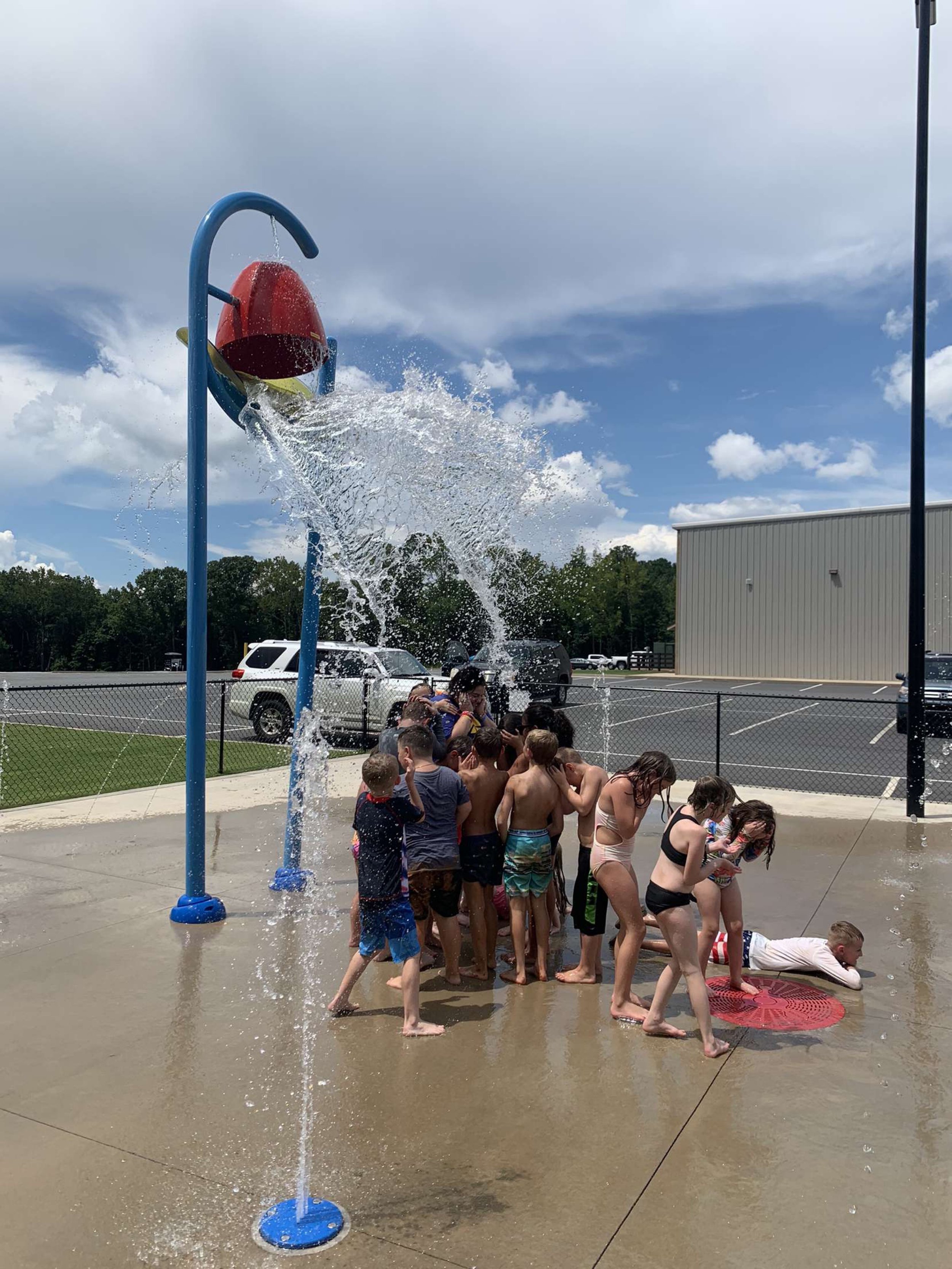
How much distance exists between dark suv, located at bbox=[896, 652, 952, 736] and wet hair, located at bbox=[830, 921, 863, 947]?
6.09 m

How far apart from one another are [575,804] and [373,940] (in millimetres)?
1302

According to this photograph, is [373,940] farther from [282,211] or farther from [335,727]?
[335,727]

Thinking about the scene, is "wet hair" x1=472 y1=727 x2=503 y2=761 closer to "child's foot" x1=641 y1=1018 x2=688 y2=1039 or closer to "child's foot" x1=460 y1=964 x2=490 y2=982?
"child's foot" x1=460 y1=964 x2=490 y2=982

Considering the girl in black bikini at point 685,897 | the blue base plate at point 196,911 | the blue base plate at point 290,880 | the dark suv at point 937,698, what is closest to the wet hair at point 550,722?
the girl in black bikini at point 685,897

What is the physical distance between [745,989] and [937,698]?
14167mm

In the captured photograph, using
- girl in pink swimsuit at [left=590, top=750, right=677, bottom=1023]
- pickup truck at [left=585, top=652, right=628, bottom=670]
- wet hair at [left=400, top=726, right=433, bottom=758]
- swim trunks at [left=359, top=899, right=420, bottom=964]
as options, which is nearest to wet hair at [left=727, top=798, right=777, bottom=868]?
girl in pink swimsuit at [left=590, top=750, right=677, bottom=1023]

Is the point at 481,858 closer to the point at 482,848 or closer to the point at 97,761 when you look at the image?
the point at 482,848

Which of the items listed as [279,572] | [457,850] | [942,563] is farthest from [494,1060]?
[279,572]

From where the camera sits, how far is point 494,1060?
12.6ft

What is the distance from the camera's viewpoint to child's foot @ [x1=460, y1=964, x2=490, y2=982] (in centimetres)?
489

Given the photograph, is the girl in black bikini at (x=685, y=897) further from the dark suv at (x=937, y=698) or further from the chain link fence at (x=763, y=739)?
the dark suv at (x=937, y=698)

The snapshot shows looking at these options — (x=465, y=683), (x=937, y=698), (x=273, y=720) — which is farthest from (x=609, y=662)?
(x=465, y=683)

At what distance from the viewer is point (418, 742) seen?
4660mm

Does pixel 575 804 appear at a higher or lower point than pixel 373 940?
higher
